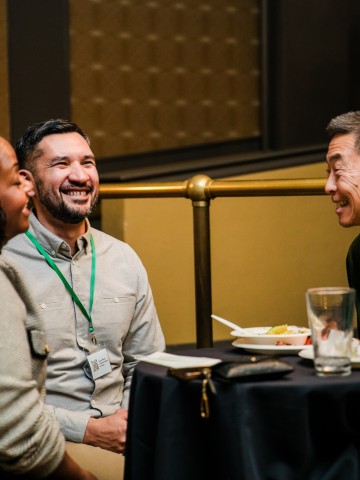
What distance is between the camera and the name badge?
8.07 feet

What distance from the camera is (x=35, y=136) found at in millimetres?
2676

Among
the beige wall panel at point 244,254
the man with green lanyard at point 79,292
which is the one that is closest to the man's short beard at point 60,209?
the man with green lanyard at point 79,292

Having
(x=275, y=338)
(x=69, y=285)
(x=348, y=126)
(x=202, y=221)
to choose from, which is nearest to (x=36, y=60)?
(x=202, y=221)

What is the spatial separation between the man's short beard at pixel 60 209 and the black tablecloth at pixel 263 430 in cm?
85

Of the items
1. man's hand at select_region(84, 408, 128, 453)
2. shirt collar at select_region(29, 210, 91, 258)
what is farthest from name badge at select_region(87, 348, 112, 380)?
shirt collar at select_region(29, 210, 91, 258)

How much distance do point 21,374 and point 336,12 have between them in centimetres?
455

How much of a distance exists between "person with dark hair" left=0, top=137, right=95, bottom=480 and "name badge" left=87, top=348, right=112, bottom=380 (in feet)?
2.01

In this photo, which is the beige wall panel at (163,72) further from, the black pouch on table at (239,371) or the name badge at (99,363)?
the black pouch on table at (239,371)

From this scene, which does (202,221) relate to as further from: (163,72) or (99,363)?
(163,72)

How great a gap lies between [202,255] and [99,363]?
0.80 m

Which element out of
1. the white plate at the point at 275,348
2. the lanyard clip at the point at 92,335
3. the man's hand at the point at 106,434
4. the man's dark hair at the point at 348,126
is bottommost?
the man's hand at the point at 106,434

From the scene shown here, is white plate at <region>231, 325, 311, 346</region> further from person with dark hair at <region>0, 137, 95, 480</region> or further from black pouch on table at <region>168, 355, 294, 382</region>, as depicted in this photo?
person with dark hair at <region>0, 137, 95, 480</region>

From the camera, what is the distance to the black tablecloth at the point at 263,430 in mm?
1736

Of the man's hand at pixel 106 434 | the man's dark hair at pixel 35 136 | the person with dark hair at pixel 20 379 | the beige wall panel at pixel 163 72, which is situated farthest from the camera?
the beige wall panel at pixel 163 72
